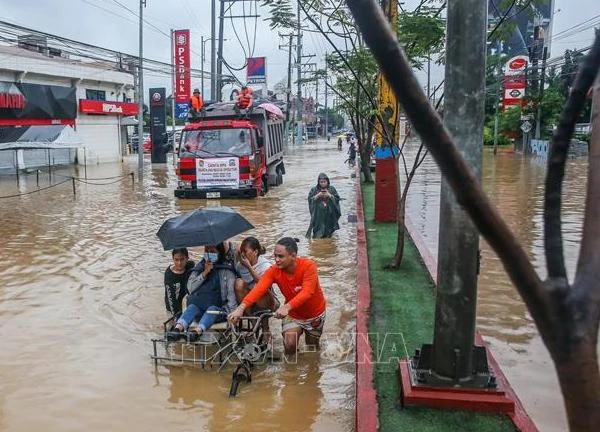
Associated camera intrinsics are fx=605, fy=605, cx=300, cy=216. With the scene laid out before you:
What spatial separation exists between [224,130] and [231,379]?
483 inches

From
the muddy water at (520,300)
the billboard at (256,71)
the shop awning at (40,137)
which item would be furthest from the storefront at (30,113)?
the muddy water at (520,300)

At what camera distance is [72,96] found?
28.3 m

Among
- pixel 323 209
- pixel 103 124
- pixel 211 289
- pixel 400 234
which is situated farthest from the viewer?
pixel 103 124

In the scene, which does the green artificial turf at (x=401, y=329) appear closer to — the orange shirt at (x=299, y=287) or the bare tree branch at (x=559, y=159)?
the orange shirt at (x=299, y=287)

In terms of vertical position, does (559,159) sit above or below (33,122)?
below

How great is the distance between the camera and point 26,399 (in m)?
4.92

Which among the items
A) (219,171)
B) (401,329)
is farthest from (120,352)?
(219,171)

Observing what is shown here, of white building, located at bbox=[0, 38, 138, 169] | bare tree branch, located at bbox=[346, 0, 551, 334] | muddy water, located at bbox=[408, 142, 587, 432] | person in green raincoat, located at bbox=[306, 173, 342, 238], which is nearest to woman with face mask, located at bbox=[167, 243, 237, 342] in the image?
muddy water, located at bbox=[408, 142, 587, 432]

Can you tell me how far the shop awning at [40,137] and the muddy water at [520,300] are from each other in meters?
14.0

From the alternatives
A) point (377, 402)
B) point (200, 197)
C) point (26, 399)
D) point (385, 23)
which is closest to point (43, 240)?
point (200, 197)

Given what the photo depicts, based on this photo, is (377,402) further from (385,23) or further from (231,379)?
(385,23)

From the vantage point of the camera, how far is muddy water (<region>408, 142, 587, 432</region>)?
4.89 m

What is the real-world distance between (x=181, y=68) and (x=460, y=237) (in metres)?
27.4

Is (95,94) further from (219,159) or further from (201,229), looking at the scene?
(201,229)
